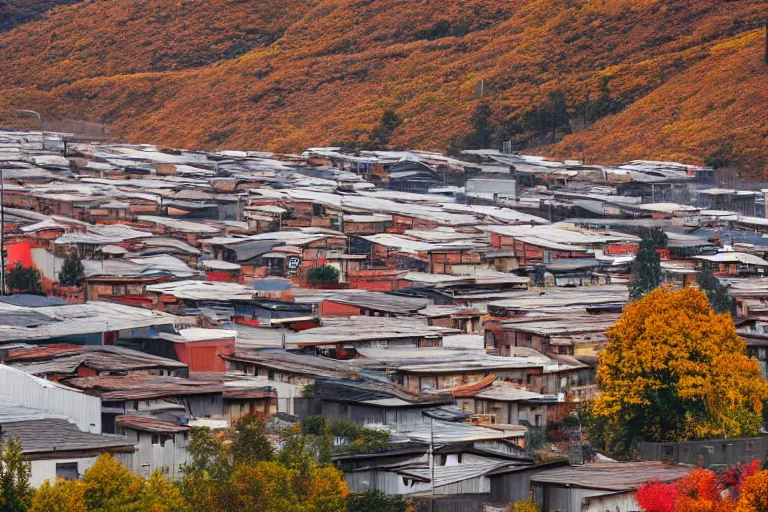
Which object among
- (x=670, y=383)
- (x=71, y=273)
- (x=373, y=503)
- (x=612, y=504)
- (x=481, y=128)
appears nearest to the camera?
(x=373, y=503)

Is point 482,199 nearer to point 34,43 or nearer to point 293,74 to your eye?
point 293,74

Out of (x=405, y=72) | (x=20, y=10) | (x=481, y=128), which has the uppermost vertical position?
(x=20, y=10)

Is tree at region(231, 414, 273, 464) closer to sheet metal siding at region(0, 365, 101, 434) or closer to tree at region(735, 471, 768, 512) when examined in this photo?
sheet metal siding at region(0, 365, 101, 434)

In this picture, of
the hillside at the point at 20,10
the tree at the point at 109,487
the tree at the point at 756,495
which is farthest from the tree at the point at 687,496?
the hillside at the point at 20,10

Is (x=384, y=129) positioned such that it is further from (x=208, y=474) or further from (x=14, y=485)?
(x=14, y=485)

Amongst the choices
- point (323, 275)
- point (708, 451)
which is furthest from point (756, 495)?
point (323, 275)

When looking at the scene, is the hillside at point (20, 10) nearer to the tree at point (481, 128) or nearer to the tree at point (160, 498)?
the tree at point (481, 128)
